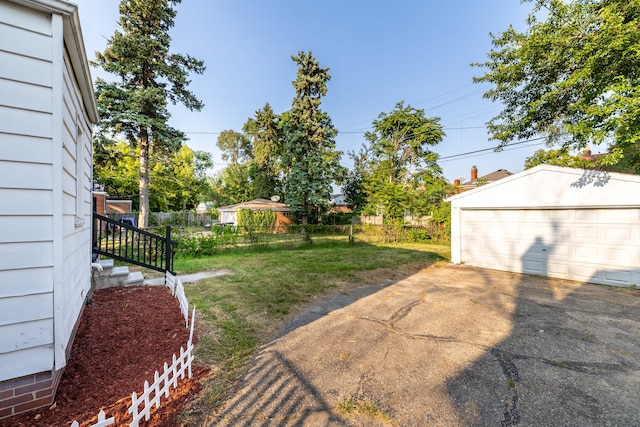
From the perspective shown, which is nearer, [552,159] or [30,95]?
[30,95]

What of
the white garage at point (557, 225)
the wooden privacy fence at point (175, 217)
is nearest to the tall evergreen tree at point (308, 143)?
the wooden privacy fence at point (175, 217)

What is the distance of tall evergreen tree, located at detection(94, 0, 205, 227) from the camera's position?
1391 centimetres

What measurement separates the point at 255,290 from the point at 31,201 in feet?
14.3

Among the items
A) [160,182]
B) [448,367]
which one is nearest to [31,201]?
[448,367]

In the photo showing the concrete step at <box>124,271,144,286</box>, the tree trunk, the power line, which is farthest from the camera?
the tree trunk

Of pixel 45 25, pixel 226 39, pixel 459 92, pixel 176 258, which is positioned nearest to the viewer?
pixel 45 25

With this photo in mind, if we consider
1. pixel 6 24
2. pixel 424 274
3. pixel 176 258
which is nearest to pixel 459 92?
pixel 424 274

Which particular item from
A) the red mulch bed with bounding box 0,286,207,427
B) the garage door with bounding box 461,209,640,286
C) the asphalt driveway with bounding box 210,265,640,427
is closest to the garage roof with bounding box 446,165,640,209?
the garage door with bounding box 461,209,640,286

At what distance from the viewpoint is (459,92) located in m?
15.9

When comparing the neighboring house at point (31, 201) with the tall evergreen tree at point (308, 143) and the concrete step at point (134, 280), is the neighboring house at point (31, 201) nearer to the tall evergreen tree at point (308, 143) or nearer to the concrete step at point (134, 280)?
the concrete step at point (134, 280)

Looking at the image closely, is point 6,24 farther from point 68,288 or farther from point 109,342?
point 109,342

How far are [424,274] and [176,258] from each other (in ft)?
28.2

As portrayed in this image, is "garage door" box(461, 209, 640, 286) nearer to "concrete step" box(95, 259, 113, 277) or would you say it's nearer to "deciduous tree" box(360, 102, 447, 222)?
"concrete step" box(95, 259, 113, 277)

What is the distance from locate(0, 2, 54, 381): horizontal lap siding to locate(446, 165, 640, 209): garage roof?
9.89 metres
